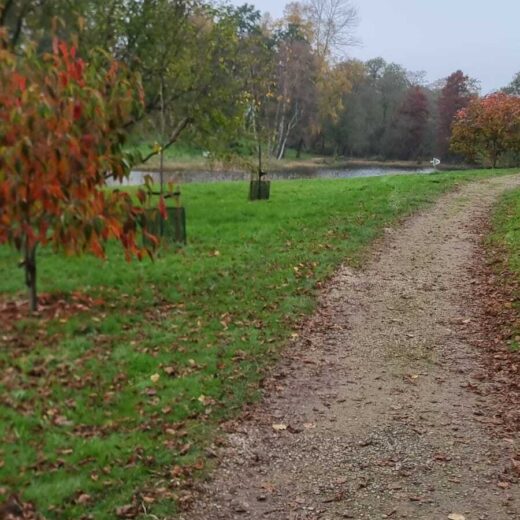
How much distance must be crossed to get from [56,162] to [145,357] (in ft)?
12.5

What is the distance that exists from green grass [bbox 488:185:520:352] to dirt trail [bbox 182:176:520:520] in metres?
0.55

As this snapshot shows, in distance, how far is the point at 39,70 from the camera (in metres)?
2.99

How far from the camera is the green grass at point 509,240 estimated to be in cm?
792

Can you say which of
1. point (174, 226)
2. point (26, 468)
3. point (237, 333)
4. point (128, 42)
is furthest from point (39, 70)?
point (128, 42)

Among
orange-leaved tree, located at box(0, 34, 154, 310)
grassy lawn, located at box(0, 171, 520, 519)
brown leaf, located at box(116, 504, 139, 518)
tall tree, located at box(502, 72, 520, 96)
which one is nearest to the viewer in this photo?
orange-leaved tree, located at box(0, 34, 154, 310)

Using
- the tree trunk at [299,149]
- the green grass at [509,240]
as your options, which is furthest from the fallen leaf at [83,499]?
the tree trunk at [299,149]

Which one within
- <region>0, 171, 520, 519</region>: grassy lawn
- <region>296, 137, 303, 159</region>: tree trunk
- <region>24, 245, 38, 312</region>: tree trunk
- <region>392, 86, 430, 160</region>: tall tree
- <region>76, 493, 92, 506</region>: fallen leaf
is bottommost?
<region>76, 493, 92, 506</region>: fallen leaf

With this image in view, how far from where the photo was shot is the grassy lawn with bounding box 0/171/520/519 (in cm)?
397

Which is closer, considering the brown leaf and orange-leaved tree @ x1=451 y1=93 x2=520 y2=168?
the brown leaf

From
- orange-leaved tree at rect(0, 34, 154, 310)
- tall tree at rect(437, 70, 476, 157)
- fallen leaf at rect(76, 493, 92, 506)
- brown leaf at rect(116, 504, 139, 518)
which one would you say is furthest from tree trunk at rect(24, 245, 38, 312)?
tall tree at rect(437, 70, 476, 157)

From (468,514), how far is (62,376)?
343 centimetres

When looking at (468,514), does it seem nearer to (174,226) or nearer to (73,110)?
(73,110)

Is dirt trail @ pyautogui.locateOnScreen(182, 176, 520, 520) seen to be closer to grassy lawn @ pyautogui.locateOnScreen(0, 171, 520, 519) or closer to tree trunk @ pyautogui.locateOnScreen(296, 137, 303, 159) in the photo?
grassy lawn @ pyautogui.locateOnScreen(0, 171, 520, 519)

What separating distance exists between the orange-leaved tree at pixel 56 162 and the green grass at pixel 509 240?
488 centimetres
